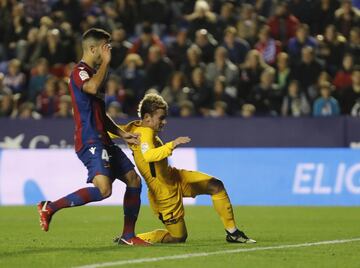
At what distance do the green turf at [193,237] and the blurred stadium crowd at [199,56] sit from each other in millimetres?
3320

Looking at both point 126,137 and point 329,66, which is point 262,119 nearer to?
point 329,66

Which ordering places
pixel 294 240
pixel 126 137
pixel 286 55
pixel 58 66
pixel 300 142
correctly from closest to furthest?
pixel 126 137, pixel 294 240, pixel 300 142, pixel 286 55, pixel 58 66

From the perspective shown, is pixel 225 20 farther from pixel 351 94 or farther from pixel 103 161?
pixel 103 161

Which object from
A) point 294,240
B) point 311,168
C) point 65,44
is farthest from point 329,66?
point 294,240

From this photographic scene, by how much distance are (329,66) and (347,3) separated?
4.28ft

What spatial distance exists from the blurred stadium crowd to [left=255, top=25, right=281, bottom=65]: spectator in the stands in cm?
2

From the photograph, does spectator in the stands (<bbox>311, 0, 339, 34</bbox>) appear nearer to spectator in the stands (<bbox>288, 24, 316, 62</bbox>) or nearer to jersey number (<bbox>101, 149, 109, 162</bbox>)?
spectator in the stands (<bbox>288, 24, 316, 62</bbox>)

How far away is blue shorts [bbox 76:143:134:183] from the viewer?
32.6 feet

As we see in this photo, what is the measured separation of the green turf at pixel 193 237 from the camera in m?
8.88

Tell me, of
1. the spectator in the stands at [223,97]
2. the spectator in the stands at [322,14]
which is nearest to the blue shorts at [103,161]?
the spectator in the stands at [223,97]

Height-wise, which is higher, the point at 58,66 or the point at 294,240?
the point at 58,66

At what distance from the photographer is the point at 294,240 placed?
11.1 metres

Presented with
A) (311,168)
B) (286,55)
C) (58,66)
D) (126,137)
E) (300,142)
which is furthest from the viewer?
(58,66)

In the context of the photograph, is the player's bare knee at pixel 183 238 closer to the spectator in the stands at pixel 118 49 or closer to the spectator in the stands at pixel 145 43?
the spectator in the stands at pixel 145 43
